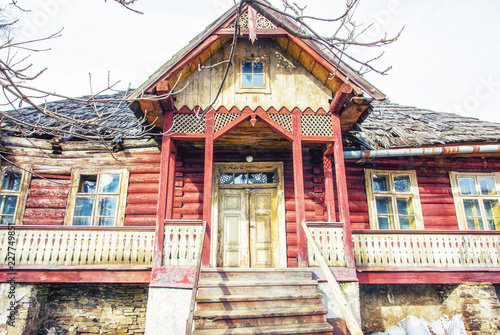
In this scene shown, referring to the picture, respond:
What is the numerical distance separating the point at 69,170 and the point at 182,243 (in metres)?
5.11

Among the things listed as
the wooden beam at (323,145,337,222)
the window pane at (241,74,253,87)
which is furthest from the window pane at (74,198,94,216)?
the wooden beam at (323,145,337,222)

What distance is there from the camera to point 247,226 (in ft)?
28.1

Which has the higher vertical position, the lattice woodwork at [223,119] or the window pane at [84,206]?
the lattice woodwork at [223,119]

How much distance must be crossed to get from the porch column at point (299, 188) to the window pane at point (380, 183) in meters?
3.69

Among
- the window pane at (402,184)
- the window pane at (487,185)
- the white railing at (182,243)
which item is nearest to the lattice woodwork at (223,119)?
the white railing at (182,243)

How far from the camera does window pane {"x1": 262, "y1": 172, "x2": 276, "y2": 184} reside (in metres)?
9.06

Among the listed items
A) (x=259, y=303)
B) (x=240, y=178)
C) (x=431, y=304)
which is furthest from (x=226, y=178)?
(x=431, y=304)

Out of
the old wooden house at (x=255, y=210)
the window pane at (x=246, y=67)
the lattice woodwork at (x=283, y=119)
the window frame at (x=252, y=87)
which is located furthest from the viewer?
the window pane at (x=246, y=67)

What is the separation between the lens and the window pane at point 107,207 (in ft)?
28.3

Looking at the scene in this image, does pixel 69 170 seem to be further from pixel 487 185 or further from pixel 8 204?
pixel 487 185

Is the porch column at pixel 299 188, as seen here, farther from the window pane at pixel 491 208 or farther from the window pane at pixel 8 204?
the window pane at pixel 8 204

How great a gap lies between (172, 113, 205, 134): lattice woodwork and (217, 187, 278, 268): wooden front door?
262 cm

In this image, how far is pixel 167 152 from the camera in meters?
6.64

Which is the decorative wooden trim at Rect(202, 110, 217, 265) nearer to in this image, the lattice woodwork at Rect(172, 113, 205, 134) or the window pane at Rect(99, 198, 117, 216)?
the lattice woodwork at Rect(172, 113, 205, 134)
